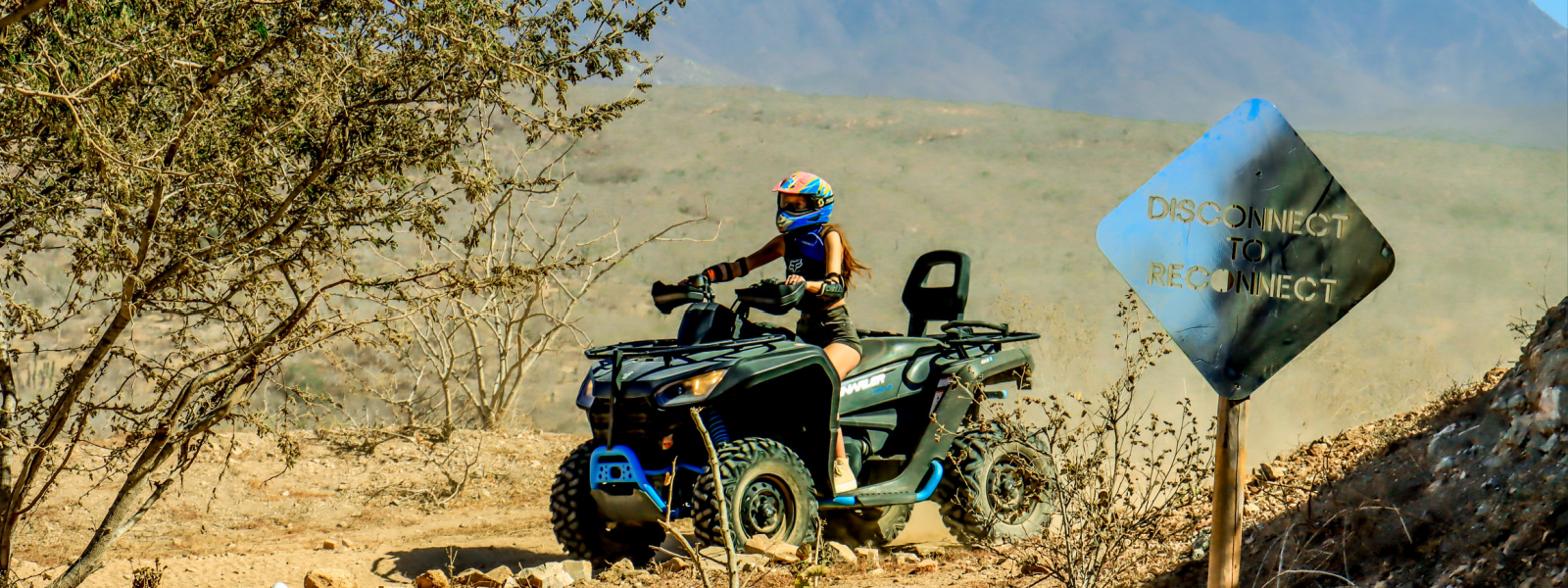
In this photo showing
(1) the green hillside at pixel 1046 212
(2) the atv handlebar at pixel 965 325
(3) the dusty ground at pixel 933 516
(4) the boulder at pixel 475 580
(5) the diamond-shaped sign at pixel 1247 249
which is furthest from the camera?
(1) the green hillside at pixel 1046 212

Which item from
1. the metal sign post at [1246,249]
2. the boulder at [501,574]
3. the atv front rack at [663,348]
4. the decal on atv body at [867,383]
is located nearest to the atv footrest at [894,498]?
the decal on atv body at [867,383]

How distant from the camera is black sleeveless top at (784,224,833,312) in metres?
6.98

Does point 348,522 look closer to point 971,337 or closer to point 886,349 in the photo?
point 886,349

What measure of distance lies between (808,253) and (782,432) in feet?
3.38

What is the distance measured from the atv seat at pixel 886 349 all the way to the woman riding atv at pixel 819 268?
19 centimetres

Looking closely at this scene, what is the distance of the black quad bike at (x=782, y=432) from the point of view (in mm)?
6211

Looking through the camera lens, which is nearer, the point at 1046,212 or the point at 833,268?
the point at 833,268

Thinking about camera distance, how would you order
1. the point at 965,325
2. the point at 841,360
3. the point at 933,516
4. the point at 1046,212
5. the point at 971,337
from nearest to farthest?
the point at 841,360
the point at 971,337
the point at 965,325
the point at 933,516
the point at 1046,212

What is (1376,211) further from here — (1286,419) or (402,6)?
(402,6)

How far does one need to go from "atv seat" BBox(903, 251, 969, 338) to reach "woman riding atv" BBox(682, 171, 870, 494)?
0.69 m

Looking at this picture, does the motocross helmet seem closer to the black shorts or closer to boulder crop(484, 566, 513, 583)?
the black shorts

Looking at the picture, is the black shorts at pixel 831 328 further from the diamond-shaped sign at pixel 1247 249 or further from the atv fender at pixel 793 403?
the diamond-shaped sign at pixel 1247 249

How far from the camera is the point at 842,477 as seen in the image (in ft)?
22.5

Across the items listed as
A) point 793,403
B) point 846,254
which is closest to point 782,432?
point 793,403
